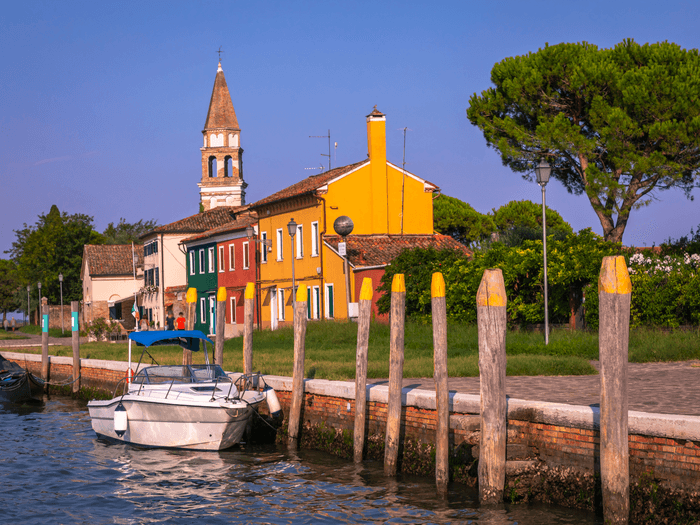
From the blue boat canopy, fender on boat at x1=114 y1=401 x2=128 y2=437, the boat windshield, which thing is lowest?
fender on boat at x1=114 y1=401 x2=128 y2=437

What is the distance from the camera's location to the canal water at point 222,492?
1020 cm

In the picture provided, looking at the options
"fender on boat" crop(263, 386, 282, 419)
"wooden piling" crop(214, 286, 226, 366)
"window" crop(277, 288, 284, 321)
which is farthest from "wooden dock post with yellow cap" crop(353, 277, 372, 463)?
"window" crop(277, 288, 284, 321)

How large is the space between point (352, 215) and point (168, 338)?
21.4m

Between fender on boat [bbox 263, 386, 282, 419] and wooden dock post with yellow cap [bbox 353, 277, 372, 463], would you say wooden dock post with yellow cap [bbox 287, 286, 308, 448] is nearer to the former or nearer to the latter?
fender on boat [bbox 263, 386, 282, 419]

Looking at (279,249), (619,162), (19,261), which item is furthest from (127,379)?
(19,261)

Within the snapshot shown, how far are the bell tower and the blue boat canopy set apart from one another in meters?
54.8

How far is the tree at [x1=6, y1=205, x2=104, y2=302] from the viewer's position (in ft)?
242

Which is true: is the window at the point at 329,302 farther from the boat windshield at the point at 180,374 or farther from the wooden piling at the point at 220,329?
the boat windshield at the point at 180,374

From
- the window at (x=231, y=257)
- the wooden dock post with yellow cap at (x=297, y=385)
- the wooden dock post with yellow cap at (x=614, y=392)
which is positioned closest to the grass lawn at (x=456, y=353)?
the wooden dock post with yellow cap at (x=297, y=385)

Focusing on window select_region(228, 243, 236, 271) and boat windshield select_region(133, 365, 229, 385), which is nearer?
boat windshield select_region(133, 365, 229, 385)

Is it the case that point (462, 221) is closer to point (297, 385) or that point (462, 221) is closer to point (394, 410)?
point (297, 385)

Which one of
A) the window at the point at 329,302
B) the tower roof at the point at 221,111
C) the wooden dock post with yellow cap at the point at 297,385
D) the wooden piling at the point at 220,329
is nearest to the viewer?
the wooden dock post with yellow cap at the point at 297,385

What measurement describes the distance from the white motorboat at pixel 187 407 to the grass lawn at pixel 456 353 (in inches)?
67.8

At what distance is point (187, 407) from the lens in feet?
46.9
